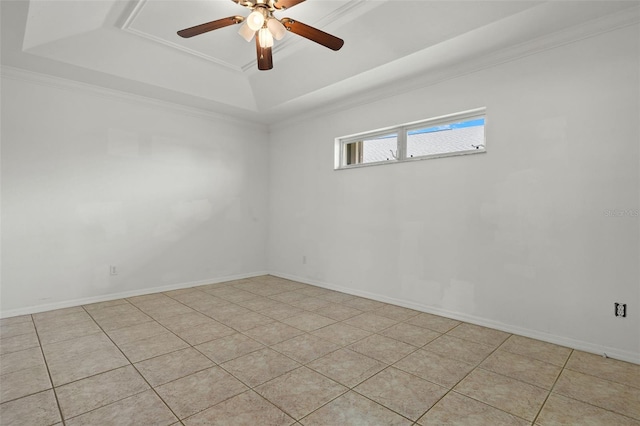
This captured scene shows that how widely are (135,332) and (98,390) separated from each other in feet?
3.37

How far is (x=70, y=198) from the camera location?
3766mm

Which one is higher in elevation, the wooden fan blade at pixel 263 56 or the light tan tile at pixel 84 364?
the wooden fan blade at pixel 263 56

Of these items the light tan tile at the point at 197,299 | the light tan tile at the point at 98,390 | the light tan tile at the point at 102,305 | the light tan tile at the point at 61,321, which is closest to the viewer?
the light tan tile at the point at 98,390

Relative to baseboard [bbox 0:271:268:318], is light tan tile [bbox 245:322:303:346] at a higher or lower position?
lower

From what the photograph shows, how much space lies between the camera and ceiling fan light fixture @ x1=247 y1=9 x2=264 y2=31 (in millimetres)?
2279

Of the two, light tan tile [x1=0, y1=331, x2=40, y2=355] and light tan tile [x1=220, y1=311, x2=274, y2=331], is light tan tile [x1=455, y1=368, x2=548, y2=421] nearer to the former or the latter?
light tan tile [x1=220, y1=311, x2=274, y2=331]

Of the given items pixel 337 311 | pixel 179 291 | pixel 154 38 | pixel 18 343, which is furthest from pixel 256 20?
pixel 179 291

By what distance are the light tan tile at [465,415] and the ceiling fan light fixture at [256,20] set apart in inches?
108

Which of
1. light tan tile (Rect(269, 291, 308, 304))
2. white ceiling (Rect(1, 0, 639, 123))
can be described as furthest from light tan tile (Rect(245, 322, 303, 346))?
white ceiling (Rect(1, 0, 639, 123))

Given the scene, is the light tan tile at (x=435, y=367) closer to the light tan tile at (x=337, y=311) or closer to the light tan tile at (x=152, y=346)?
the light tan tile at (x=337, y=311)

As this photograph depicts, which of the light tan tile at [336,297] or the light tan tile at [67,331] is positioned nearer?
the light tan tile at [67,331]

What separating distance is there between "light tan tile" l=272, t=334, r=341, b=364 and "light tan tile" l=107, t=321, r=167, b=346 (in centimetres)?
121

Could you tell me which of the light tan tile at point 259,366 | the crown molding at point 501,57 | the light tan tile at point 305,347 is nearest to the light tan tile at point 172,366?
the light tan tile at point 259,366

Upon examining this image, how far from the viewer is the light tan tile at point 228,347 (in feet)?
8.14
